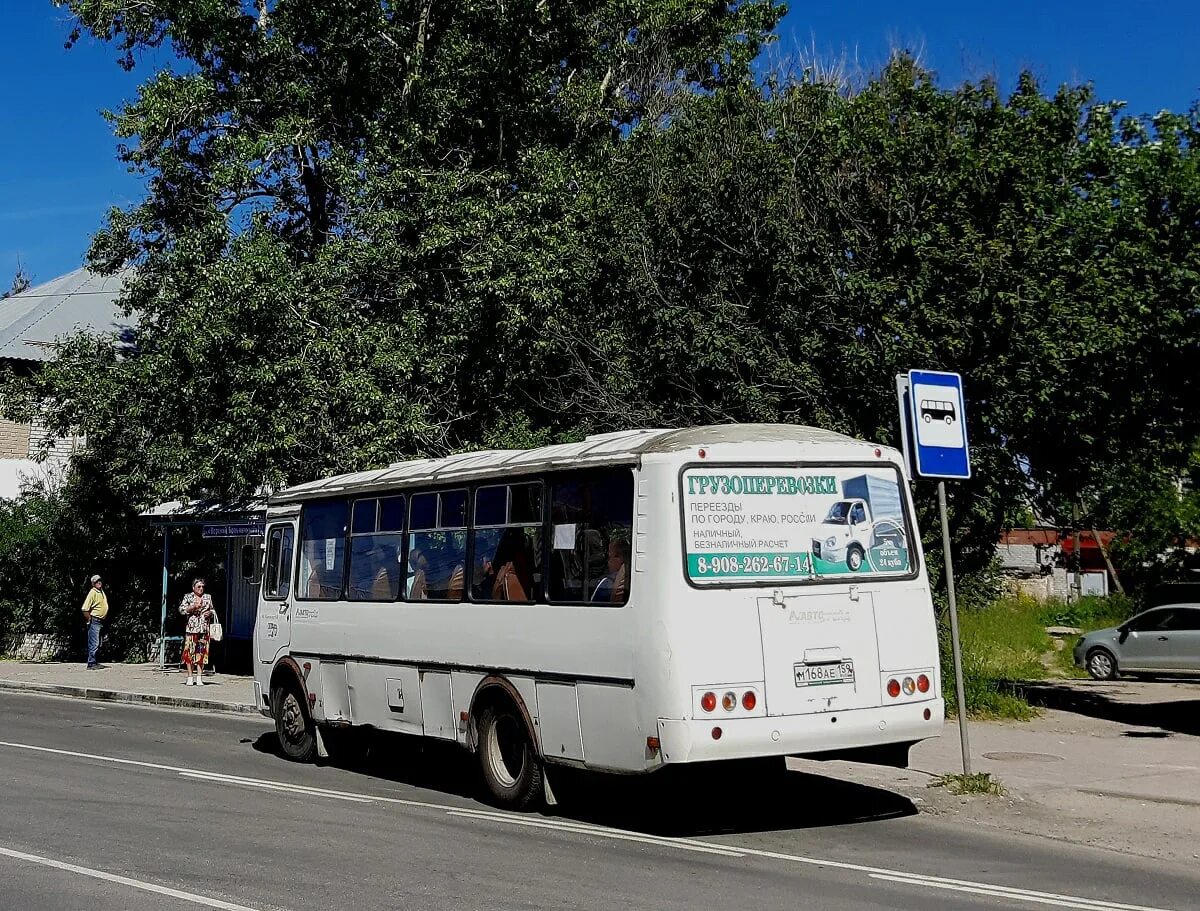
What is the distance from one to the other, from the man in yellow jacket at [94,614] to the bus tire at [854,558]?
22965 millimetres

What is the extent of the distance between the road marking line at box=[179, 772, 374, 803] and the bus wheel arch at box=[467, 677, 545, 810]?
3.66ft

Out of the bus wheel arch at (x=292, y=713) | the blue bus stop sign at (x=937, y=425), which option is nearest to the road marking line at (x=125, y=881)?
the bus wheel arch at (x=292, y=713)

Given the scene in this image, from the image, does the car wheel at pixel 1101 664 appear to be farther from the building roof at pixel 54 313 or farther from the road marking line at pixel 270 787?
the building roof at pixel 54 313

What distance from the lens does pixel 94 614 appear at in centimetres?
2944

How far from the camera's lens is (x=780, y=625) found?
979 cm

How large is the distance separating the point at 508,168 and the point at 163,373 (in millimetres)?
7937

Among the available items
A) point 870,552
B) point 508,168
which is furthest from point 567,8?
point 870,552

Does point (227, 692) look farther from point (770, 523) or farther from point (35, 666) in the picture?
point (770, 523)

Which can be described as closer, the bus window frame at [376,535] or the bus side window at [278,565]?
the bus window frame at [376,535]

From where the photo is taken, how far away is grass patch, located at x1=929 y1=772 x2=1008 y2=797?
1172 cm

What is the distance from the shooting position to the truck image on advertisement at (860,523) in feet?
33.8

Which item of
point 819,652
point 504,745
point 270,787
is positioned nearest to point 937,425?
point 819,652

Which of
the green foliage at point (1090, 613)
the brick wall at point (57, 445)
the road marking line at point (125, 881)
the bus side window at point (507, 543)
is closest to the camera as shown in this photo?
the road marking line at point (125, 881)

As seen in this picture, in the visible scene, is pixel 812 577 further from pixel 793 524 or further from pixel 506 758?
pixel 506 758
